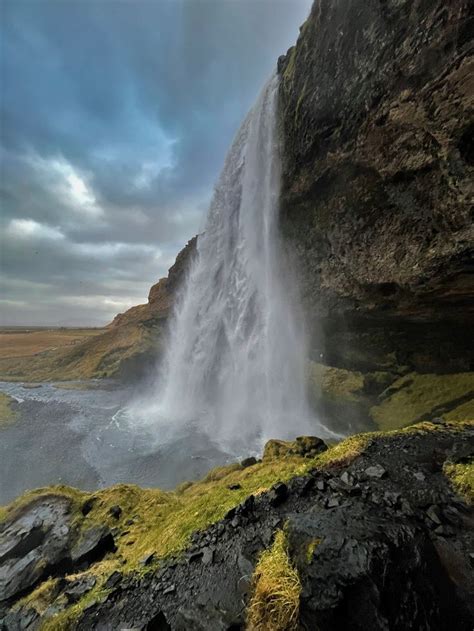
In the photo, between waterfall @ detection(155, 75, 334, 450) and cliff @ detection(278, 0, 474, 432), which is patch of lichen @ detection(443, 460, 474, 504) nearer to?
cliff @ detection(278, 0, 474, 432)

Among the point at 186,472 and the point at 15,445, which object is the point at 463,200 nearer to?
the point at 186,472

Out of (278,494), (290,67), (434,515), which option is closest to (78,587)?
(278,494)

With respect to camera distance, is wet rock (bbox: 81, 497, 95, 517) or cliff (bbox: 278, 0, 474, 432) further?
cliff (bbox: 278, 0, 474, 432)

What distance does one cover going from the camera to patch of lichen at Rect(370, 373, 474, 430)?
543 inches

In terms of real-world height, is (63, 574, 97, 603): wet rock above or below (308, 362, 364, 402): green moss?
above

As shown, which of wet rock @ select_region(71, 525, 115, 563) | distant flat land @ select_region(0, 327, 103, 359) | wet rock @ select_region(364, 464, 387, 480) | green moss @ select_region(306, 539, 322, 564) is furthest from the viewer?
distant flat land @ select_region(0, 327, 103, 359)

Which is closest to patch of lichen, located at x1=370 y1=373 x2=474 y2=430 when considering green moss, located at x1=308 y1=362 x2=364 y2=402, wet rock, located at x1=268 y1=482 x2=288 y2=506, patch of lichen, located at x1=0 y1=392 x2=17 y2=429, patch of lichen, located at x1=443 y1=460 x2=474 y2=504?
green moss, located at x1=308 y1=362 x2=364 y2=402

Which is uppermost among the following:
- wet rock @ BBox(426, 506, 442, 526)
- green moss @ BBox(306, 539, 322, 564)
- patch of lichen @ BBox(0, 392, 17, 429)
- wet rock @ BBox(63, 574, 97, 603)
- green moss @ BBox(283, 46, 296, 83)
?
green moss @ BBox(283, 46, 296, 83)

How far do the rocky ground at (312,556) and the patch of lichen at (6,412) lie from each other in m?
19.6

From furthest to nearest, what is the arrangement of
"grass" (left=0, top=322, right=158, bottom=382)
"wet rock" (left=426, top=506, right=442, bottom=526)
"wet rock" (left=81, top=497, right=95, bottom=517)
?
"grass" (left=0, top=322, right=158, bottom=382), "wet rock" (left=81, top=497, right=95, bottom=517), "wet rock" (left=426, top=506, right=442, bottom=526)

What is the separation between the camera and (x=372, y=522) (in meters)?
4.38

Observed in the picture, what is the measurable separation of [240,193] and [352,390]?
1684 centimetres

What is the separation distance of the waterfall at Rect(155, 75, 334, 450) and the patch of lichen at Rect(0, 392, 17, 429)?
1108 centimetres

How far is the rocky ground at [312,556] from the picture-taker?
342 cm
